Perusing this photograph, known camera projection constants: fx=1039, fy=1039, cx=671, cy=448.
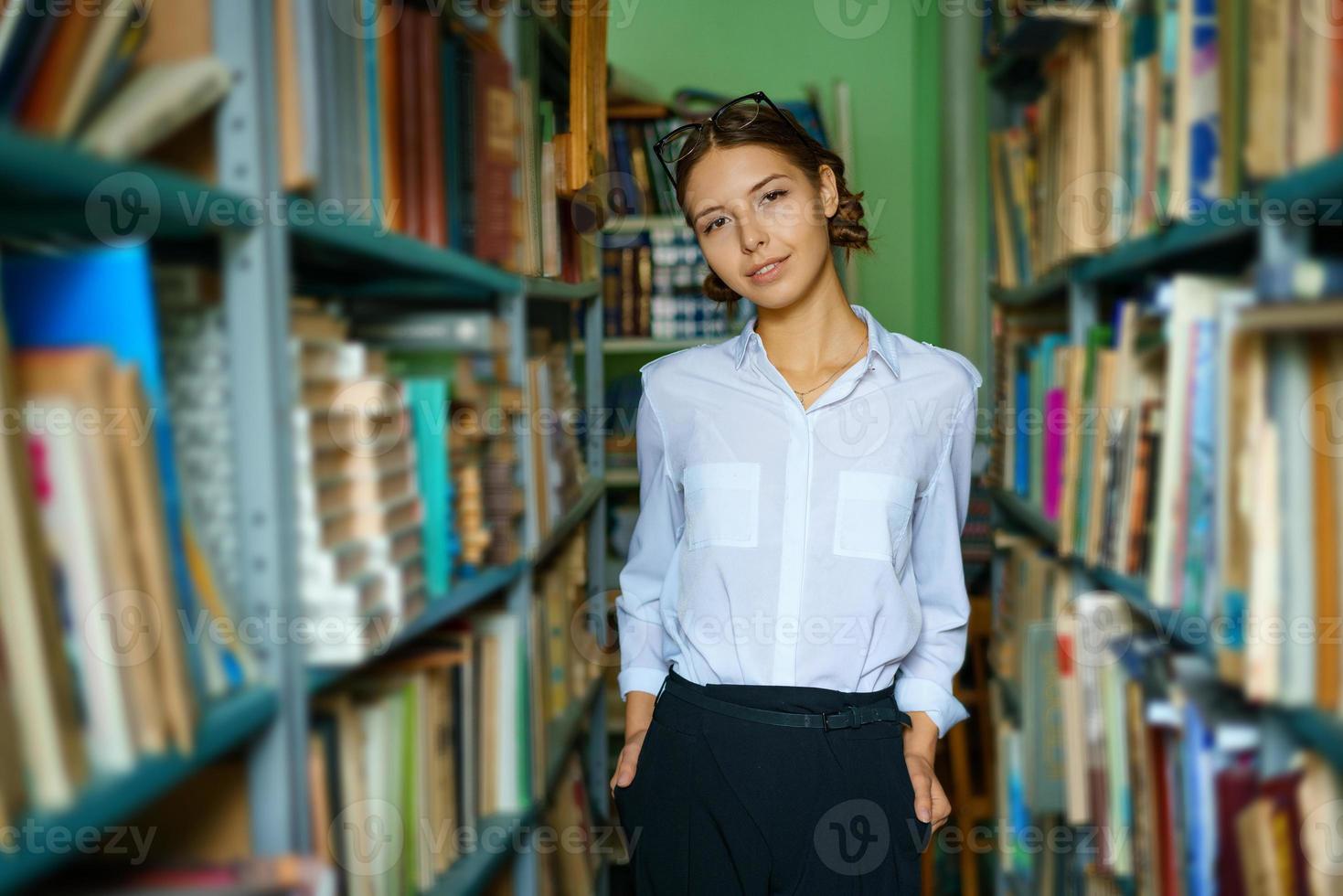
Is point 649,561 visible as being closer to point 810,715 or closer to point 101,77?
point 810,715

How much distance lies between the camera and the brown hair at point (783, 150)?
5.42 feet

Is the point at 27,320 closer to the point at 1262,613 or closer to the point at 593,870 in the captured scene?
the point at 1262,613

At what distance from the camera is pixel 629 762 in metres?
1.64

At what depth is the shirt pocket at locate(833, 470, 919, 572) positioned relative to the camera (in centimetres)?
156

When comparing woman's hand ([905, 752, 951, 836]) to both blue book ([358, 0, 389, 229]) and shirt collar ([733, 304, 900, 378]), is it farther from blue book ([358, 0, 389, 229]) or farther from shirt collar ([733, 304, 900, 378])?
blue book ([358, 0, 389, 229])

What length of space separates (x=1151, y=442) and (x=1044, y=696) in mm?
645

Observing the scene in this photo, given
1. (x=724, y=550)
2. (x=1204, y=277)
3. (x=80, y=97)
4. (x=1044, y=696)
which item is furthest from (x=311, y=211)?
(x=1044, y=696)

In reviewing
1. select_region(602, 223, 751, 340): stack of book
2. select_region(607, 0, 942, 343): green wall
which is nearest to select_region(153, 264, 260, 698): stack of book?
select_region(602, 223, 751, 340): stack of book

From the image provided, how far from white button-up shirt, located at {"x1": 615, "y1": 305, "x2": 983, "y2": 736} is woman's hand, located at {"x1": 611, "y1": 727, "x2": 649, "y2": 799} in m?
0.08

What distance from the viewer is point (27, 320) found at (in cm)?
76
